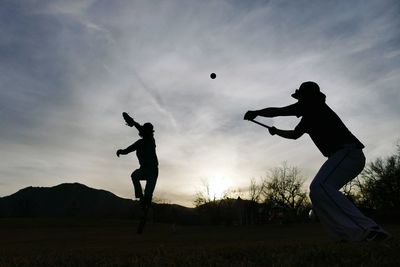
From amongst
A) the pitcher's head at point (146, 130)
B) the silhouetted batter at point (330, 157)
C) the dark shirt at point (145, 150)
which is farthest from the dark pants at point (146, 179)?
the silhouetted batter at point (330, 157)

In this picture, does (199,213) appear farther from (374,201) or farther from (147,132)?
(147,132)

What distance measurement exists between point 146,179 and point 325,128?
6121 millimetres

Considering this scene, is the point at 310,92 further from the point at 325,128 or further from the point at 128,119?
the point at 128,119

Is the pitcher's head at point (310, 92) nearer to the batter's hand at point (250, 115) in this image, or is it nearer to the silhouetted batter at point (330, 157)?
the silhouetted batter at point (330, 157)

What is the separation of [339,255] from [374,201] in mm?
72235

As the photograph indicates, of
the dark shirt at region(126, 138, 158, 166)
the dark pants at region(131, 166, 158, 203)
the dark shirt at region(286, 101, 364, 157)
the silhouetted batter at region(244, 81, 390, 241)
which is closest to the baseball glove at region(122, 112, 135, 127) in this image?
the dark shirt at region(126, 138, 158, 166)

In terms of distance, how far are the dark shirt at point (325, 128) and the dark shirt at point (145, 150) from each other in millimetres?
5449

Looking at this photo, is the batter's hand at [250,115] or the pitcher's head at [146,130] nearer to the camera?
the batter's hand at [250,115]

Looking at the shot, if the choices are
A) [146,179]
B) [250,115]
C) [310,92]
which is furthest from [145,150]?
[310,92]

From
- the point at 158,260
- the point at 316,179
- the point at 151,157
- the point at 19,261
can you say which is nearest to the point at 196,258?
the point at 158,260

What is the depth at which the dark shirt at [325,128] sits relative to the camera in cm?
639

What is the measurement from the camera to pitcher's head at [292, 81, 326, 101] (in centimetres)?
650

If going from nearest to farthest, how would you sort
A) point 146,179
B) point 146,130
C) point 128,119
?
point 128,119
point 146,130
point 146,179

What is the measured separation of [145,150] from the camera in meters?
11.4
